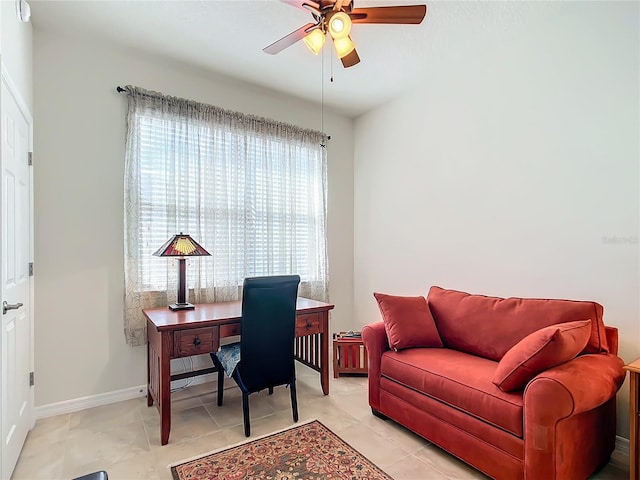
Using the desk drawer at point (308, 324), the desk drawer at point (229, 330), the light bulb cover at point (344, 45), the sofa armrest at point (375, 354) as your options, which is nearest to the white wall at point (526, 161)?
the light bulb cover at point (344, 45)

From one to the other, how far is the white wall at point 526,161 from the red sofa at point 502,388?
14.1 inches

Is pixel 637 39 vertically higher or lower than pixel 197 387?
higher

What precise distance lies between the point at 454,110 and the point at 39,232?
11.2ft

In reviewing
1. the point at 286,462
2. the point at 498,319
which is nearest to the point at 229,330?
the point at 286,462

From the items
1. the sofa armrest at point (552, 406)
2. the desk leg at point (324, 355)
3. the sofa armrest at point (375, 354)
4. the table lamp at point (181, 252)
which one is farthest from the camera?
the desk leg at point (324, 355)

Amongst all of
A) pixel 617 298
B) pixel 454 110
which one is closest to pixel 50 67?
pixel 454 110

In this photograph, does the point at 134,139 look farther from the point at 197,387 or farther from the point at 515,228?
the point at 515,228

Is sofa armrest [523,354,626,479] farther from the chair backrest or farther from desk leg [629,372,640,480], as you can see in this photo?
the chair backrest

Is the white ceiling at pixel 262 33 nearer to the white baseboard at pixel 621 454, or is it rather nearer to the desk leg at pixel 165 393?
the desk leg at pixel 165 393

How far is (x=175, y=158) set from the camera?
9.69ft

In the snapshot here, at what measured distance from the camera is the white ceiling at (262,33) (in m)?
2.29

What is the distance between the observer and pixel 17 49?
2.04 metres

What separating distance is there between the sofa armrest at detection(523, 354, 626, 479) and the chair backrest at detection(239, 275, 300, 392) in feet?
4.68

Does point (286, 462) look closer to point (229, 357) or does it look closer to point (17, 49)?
point (229, 357)
